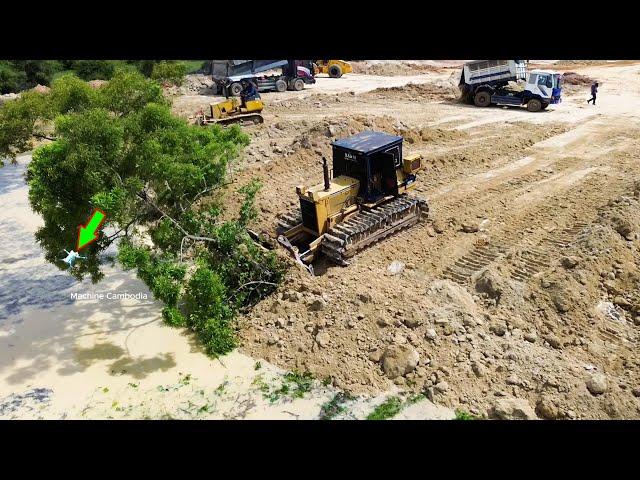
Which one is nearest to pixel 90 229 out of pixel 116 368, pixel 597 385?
pixel 116 368

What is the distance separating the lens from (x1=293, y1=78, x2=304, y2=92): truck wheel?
30.6 meters

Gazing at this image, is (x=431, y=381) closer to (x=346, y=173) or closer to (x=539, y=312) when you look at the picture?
(x=539, y=312)

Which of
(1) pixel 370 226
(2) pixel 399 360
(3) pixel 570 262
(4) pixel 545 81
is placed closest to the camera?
(2) pixel 399 360

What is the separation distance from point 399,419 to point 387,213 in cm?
541

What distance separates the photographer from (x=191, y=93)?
31406 millimetres

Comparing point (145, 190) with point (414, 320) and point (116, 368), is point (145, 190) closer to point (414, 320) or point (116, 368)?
point (116, 368)

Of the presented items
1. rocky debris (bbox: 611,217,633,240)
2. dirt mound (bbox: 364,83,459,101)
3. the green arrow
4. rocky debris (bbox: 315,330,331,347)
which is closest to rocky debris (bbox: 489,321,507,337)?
rocky debris (bbox: 315,330,331,347)

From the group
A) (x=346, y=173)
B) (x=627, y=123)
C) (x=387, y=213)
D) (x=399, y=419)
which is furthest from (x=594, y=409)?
(x=627, y=123)

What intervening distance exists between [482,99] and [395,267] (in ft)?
52.0

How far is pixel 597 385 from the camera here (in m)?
8.84

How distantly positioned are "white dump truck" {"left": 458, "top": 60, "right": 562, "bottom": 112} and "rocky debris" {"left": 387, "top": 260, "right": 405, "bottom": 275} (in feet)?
48.3

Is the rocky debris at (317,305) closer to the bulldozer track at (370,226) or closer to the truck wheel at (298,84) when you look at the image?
the bulldozer track at (370,226)

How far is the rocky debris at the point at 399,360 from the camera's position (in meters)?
9.59

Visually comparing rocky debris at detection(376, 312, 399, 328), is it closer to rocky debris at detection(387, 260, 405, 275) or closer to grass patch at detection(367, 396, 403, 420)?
grass patch at detection(367, 396, 403, 420)
